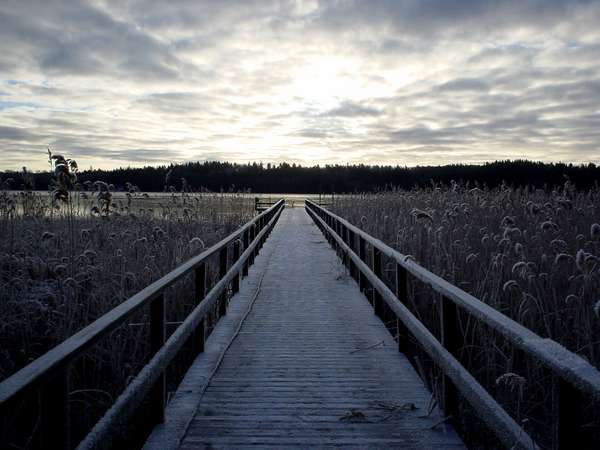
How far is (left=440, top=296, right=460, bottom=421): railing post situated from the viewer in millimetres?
3381

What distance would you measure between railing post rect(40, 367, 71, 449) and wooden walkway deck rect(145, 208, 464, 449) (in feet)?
4.11

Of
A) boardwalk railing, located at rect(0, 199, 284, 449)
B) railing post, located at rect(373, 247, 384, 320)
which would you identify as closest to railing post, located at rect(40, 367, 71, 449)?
boardwalk railing, located at rect(0, 199, 284, 449)

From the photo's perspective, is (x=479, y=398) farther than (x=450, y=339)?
No

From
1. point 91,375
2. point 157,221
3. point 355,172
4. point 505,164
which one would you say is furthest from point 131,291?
point 355,172

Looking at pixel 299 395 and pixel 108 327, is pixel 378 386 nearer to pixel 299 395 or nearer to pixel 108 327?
pixel 299 395

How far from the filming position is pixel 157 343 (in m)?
3.39

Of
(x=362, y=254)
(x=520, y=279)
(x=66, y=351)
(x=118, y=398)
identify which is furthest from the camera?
(x=362, y=254)

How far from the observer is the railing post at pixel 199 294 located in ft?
15.9

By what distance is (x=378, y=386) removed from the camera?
4.23 metres

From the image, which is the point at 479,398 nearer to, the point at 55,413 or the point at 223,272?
the point at 55,413

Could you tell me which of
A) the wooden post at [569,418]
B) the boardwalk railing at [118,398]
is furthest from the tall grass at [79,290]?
the wooden post at [569,418]

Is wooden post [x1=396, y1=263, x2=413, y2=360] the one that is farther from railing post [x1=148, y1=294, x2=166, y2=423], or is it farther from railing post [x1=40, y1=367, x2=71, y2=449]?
railing post [x1=40, y1=367, x2=71, y2=449]

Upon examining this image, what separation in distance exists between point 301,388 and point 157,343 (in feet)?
4.41

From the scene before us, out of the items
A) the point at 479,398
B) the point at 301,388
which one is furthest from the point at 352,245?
the point at 479,398
